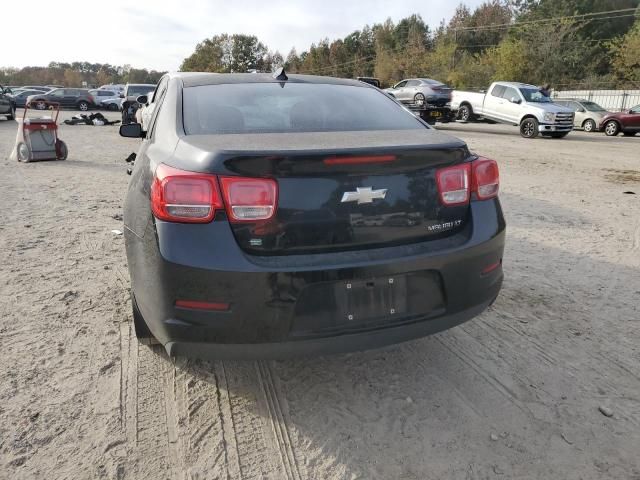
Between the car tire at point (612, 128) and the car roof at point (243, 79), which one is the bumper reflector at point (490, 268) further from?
the car tire at point (612, 128)

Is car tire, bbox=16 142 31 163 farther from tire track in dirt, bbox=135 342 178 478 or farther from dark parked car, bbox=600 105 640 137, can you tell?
dark parked car, bbox=600 105 640 137

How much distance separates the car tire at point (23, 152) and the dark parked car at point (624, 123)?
67.6 feet

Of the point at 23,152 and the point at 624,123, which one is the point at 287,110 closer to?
the point at 23,152

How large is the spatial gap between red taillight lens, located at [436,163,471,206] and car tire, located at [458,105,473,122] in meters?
20.4

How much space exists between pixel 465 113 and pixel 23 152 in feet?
56.0

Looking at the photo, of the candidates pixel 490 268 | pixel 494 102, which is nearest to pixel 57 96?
pixel 494 102

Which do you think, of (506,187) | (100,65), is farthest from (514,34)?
(100,65)

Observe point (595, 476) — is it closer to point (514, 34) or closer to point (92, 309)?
point (92, 309)

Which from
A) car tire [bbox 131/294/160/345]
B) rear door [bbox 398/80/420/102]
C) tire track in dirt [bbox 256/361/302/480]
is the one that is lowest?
tire track in dirt [bbox 256/361/302/480]

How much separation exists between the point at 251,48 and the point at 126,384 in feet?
273

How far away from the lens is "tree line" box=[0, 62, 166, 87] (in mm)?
99000

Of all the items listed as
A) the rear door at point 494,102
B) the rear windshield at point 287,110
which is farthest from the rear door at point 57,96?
the rear windshield at point 287,110

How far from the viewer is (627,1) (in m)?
63.6

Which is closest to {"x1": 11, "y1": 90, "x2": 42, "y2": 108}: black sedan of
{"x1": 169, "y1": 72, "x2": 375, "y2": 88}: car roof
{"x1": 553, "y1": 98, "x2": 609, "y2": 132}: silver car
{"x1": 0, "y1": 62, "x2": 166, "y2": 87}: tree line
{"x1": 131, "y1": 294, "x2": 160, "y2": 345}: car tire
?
{"x1": 553, "y1": 98, "x2": 609, "y2": 132}: silver car
